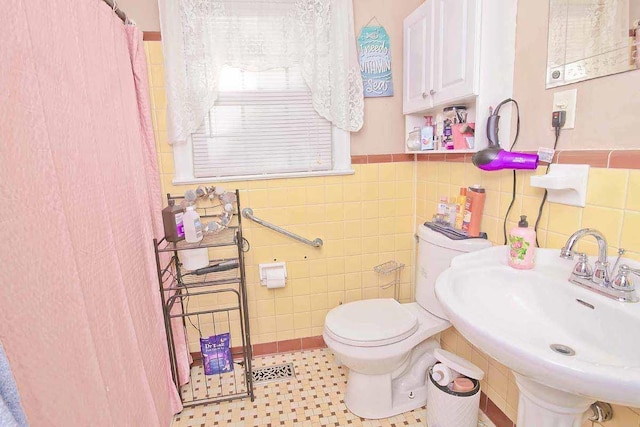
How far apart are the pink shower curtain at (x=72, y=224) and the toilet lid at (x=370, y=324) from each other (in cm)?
81

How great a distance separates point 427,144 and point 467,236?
559mm

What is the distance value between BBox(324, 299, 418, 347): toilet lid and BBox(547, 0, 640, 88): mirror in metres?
1.11

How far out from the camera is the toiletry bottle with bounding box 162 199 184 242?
1513 mm

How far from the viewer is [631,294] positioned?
0.86 meters

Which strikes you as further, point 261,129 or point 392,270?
point 392,270

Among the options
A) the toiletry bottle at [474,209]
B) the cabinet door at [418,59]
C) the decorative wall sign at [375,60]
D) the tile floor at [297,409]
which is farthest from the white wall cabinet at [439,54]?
the tile floor at [297,409]

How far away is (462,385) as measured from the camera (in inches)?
56.7

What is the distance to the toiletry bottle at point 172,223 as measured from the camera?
151cm

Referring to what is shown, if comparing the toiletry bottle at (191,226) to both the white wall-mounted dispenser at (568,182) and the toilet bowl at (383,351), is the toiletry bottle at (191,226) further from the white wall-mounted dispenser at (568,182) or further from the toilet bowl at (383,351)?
the white wall-mounted dispenser at (568,182)

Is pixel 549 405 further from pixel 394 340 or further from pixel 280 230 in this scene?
pixel 280 230

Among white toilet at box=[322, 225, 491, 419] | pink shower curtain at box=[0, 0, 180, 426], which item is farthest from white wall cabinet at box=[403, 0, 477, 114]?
pink shower curtain at box=[0, 0, 180, 426]

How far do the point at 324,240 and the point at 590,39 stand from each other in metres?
1.46

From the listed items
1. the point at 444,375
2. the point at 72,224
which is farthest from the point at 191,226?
the point at 444,375

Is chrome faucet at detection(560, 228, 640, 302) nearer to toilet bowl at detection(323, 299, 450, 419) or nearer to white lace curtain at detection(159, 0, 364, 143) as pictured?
toilet bowl at detection(323, 299, 450, 419)
